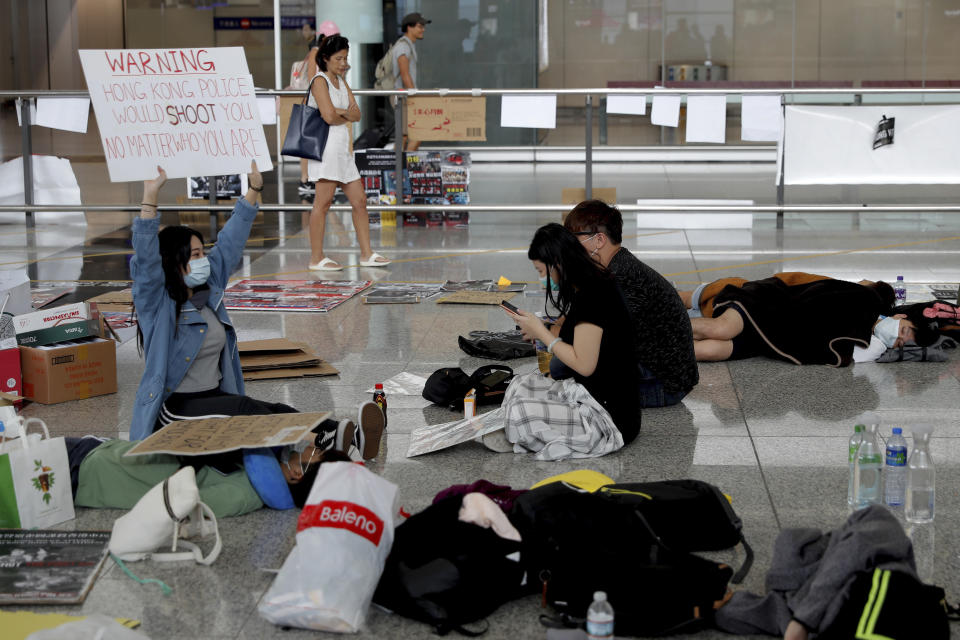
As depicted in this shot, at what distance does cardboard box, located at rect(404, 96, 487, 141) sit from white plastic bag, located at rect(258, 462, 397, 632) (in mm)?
8294

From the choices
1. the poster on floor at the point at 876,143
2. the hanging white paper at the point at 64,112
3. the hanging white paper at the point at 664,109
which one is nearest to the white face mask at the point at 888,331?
the poster on floor at the point at 876,143

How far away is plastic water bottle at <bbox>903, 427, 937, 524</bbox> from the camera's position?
391cm

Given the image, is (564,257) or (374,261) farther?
(374,261)

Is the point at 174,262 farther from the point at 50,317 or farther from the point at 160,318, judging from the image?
the point at 50,317

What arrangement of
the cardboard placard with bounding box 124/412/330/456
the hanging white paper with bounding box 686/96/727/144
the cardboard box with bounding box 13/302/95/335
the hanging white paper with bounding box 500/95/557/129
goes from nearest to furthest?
the cardboard placard with bounding box 124/412/330/456 < the cardboard box with bounding box 13/302/95/335 < the hanging white paper with bounding box 686/96/727/144 < the hanging white paper with bounding box 500/95/557/129

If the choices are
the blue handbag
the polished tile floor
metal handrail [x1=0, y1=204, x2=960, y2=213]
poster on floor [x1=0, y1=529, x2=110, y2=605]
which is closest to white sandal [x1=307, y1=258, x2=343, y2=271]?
the polished tile floor

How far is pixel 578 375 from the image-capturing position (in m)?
4.71

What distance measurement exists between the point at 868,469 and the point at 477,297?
4.25m

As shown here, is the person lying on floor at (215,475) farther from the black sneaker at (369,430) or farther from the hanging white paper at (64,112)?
the hanging white paper at (64,112)

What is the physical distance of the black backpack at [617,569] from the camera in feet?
10.3

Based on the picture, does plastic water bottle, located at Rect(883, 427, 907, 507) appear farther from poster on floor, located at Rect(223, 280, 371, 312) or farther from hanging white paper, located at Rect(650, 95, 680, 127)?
hanging white paper, located at Rect(650, 95, 680, 127)

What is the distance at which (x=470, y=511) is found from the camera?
3.50m

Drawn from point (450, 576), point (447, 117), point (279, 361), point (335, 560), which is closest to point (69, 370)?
point (279, 361)

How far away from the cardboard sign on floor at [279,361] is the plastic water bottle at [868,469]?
2.97 metres
